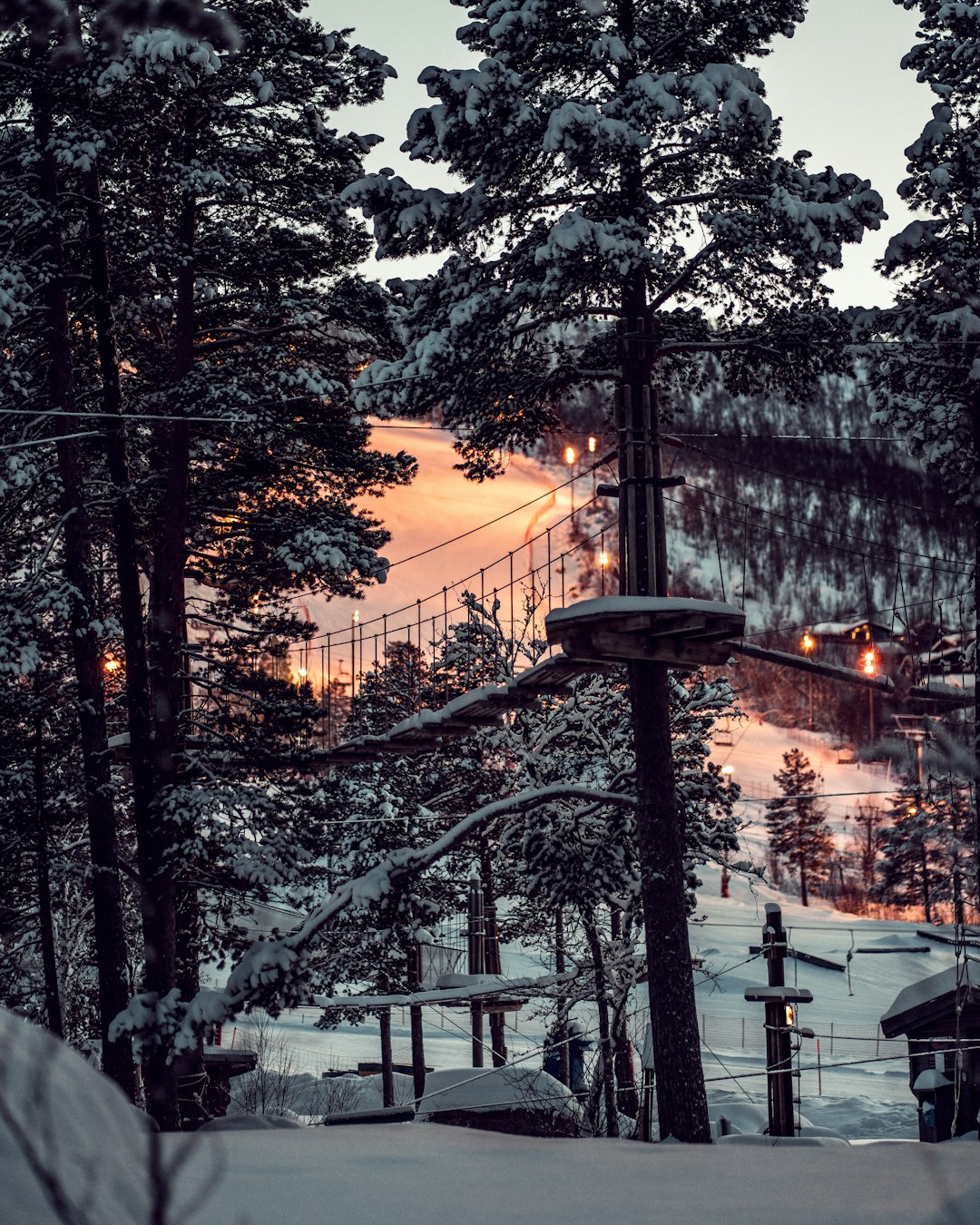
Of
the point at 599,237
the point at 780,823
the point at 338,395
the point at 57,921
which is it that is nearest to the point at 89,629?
the point at 338,395

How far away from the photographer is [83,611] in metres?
13.9

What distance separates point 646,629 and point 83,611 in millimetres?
6628

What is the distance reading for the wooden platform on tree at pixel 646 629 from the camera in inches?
433

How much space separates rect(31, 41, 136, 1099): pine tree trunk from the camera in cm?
1388

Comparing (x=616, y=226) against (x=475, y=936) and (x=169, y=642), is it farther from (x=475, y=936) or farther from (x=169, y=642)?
(x=475, y=936)

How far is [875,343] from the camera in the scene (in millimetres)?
15648

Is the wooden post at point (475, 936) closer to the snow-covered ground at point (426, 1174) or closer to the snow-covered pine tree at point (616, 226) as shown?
the snow-covered pine tree at point (616, 226)

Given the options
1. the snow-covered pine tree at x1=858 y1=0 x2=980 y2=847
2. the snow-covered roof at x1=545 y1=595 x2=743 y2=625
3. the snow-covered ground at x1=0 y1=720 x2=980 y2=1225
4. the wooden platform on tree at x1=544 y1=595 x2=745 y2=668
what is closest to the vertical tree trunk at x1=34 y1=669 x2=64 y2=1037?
the wooden platform on tree at x1=544 y1=595 x2=745 y2=668

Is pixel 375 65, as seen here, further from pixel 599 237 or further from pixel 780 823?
pixel 780 823

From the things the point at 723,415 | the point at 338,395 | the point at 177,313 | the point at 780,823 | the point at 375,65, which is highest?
the point at 723,415

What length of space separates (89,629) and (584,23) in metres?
8.54

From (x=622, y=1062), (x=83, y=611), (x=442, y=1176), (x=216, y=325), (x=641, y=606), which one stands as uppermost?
(x=216, y=325)

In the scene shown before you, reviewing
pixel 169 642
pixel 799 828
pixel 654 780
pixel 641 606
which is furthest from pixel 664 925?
pixel 799 828

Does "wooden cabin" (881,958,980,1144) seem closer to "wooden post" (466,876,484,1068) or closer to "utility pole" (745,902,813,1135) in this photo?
"utility pole" (745,902,813,1135)
